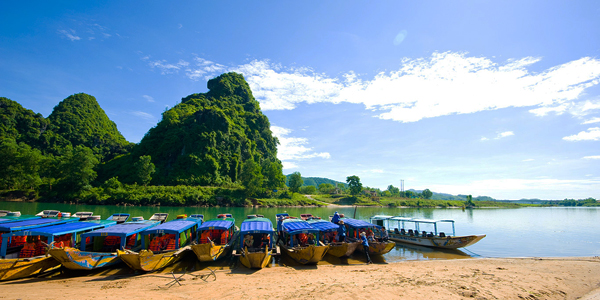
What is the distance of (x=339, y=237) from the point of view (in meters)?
18.6

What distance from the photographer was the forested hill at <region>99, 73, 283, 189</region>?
86.8 metres

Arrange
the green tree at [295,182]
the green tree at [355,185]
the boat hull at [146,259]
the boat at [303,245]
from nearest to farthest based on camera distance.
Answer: the boat hull at [146,259] → the boat at [303,245] → the green tree at [295,182] → the green tree at [355,185]

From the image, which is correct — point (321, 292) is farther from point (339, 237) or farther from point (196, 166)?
point (196, 166)

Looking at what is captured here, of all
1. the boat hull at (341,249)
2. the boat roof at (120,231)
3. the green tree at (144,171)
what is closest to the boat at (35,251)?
the boat roof at (120,231)

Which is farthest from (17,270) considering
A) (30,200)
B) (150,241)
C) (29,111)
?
(29,111)

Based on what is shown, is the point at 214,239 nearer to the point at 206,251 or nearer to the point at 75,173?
the point at 206,251

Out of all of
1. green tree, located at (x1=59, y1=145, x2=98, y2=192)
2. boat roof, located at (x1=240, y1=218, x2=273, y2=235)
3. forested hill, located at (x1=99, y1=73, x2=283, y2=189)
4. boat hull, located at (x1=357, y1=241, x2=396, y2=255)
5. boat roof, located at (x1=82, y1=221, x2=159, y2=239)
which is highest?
forested hill, located at (x1=99, y1=73, x2=283, y2=189)

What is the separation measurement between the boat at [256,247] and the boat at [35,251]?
8.75 meters

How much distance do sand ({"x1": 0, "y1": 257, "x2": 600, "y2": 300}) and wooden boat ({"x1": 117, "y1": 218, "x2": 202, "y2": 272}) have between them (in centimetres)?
59

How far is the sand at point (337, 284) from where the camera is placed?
10.1 meters

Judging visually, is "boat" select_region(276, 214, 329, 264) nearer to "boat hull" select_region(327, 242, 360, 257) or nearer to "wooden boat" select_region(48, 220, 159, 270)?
"boat hull" select_region(327, 242, 360, 257)

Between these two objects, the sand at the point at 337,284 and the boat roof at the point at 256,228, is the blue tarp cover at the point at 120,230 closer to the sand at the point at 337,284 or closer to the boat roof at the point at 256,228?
the sand at the point at 337,284

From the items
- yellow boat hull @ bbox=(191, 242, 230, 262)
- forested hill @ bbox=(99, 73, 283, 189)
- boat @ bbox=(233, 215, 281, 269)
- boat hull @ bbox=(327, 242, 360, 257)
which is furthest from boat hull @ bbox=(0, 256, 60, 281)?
forested hill @ bbox=(99, 73, 283, 189)

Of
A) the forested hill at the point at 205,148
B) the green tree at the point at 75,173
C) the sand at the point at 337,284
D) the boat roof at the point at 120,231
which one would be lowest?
the sand at the point at 337,284
